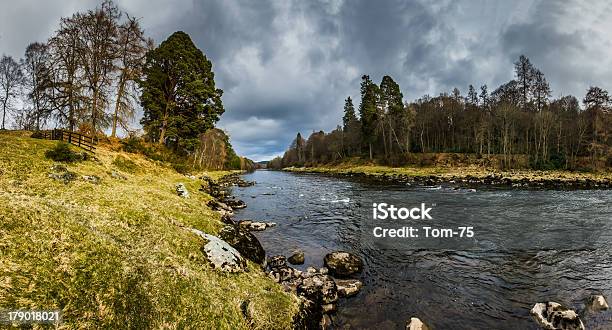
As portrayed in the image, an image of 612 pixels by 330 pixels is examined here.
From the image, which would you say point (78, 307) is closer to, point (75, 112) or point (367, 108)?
point (75, 112)

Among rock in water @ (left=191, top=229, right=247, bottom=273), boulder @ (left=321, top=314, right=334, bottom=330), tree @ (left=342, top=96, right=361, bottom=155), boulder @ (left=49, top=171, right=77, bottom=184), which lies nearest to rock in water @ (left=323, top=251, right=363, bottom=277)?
boulder @ (left=321, top=314, right=334, bottom=330)

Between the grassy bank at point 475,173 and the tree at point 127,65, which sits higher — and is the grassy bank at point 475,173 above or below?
below

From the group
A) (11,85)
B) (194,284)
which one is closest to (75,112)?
(11,85)

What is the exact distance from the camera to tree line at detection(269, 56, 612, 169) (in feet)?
191

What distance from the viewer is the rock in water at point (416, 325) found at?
7.07 meters

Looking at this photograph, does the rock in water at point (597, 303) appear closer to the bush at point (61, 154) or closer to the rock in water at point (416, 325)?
the rock in water at point (416, 325)

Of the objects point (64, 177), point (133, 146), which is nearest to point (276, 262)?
point (64, 177)

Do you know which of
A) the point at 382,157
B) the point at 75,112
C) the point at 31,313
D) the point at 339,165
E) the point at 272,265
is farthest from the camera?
the point at 339,165

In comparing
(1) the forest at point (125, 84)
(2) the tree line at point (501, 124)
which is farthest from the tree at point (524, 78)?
(1) the forest at point (125, 84)

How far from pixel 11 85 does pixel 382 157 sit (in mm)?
77918

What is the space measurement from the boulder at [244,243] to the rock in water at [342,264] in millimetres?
2612

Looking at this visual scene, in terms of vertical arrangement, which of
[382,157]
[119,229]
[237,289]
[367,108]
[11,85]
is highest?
[367,108]

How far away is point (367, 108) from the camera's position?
83.7 meters

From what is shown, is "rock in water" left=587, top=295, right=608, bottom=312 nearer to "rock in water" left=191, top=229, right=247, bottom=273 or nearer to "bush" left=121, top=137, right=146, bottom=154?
"rock in water" left=191, top=229, right=247, bottom=273
